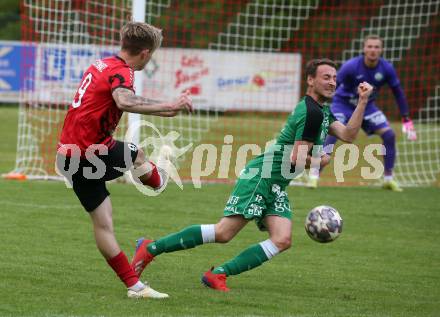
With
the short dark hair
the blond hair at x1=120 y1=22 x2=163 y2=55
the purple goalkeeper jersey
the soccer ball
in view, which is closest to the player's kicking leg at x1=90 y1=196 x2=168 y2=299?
the blond hair at x1=120 y1=22 x2=163 y2=55

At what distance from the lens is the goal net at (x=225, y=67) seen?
45.1ft

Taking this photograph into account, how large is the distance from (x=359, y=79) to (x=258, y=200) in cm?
607

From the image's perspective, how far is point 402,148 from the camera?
19.3m

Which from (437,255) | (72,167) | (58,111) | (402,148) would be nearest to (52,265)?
(72,167)

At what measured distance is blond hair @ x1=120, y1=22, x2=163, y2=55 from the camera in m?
5.51

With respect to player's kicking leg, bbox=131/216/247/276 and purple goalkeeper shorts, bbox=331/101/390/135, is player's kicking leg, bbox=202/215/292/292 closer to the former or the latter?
player's kicking leg, bbox=131/216/247/276

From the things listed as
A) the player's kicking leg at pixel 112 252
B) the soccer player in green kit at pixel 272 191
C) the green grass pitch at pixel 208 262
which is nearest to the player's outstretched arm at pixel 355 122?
the soccer player in green kit at pixel 272 191

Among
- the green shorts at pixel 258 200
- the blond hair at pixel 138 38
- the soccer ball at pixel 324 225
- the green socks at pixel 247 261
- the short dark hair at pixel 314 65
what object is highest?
the blond hair at pixel 138 38

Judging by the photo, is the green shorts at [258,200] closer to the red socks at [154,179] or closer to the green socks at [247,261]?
the green socks at [247,261]

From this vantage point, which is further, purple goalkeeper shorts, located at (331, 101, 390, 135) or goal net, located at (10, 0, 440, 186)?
goal net, located at (10, 0, 440, 186)

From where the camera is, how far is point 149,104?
5281 mm

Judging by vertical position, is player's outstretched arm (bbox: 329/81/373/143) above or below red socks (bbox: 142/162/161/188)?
above

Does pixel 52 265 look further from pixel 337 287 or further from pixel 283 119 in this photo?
pixel 283 119

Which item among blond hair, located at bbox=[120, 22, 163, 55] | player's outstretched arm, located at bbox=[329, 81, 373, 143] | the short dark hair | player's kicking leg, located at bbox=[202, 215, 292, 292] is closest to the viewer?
blond hair, located at bbox=[120, 22, 163, 55]
